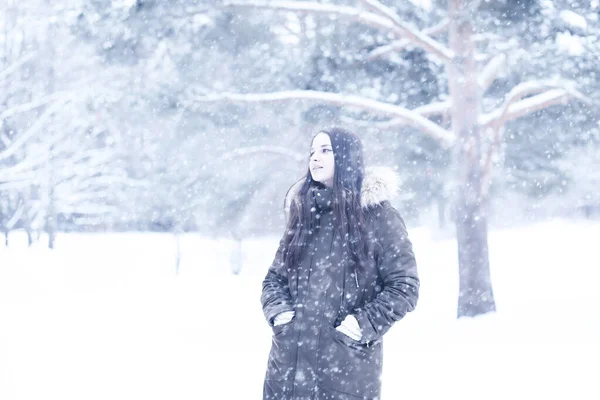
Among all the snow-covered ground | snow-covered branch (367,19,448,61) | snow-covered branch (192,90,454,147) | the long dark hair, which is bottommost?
the snow-covered ground

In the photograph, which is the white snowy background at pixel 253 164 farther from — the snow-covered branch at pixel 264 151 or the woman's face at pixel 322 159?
the woman's face at pixel 322 159

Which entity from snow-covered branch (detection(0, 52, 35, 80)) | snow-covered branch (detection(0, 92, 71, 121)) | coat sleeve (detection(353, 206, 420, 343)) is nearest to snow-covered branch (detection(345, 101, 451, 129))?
coat sleeve (detection(353, 206, 420, 343))

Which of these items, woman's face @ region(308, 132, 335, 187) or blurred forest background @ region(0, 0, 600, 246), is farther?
blurred forest background @ region(0, 0, 600, 246)

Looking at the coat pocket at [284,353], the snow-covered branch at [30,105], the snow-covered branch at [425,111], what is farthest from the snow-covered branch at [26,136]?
the coat pocket at [284,353]

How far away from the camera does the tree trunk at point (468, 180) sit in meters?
9.34

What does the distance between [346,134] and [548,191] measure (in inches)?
446

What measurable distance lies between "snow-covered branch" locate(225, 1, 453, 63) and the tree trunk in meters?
0.56

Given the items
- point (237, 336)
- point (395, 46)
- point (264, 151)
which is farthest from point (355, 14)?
point (237, 336)

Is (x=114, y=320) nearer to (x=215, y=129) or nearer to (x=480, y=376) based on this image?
(x=215, y=129)

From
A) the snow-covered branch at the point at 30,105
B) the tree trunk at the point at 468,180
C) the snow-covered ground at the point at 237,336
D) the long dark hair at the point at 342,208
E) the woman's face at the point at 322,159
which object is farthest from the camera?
the snow-covered branch at the point at 30,105

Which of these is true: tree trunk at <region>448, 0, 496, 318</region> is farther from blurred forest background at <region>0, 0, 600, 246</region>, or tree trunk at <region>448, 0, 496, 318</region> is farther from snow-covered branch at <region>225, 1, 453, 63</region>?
snow-covered branch at <region>225, 1, 453, 63</region>

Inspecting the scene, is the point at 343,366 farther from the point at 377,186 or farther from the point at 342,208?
the point at 377,186

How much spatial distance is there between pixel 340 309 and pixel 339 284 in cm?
10

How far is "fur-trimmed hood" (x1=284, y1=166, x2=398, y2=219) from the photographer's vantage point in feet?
9.08
